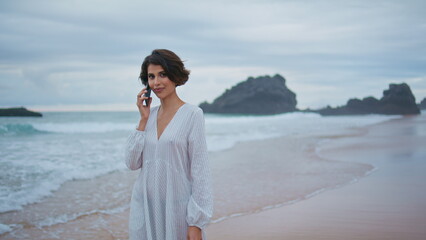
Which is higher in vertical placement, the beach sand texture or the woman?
the woman

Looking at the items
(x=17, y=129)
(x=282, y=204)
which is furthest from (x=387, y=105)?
(x=282, y=204)

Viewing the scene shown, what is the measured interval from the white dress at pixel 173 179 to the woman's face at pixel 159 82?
0.13m

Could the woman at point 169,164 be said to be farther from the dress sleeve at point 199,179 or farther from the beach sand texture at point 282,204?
the beach sand texture at point 282,204

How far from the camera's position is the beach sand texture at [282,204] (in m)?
5.14

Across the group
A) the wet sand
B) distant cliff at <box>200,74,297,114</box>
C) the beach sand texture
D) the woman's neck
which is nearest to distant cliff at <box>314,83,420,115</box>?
distant cliff at <box>200,74,297,114</box>

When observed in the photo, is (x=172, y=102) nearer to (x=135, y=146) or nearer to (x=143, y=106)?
(x=143, y=106)

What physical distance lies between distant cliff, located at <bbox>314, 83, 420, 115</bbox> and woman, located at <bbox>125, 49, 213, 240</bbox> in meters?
66.3

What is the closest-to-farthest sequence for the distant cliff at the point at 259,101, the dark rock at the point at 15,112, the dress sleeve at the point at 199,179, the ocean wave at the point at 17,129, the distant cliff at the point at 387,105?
the dress sleeve at the point at 199,179 < the ocean wave at the point at 17,129 < the dark rock at the point at 15,112 < the distant cliff at the point at 387,105 < the distant cliff at the point at 259,101

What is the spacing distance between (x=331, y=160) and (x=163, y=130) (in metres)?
9.90

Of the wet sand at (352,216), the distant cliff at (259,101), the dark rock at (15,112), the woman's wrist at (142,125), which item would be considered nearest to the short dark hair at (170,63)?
the woman's wrist at (142,125)

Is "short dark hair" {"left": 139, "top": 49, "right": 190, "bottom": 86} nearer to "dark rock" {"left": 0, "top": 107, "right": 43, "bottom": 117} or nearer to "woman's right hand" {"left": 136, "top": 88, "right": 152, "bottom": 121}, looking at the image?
"woman's right hand" {"left": 136, "top": 88, "right": 152, "bottom": 121}

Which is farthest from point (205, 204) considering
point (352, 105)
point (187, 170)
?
point (352, 105)

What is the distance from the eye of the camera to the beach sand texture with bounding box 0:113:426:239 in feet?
16.9

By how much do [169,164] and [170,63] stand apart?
57 cm
